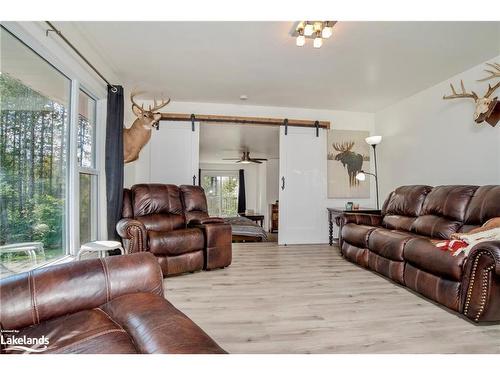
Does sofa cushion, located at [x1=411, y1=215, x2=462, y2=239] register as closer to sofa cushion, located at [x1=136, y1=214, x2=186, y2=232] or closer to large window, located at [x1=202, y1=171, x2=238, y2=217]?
sofa cushion, located at [x1=136, y1=214, x2=186, y2=232]

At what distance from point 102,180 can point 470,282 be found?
144 inches

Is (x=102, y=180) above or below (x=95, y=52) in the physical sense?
below

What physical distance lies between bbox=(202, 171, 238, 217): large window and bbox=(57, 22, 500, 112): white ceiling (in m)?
6.23

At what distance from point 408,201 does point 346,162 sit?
174 cm

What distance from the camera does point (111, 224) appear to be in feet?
10.3

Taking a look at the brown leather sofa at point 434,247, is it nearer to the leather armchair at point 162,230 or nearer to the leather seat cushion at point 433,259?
the leather seat cushion at point 433,259

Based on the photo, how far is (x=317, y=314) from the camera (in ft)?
6.86

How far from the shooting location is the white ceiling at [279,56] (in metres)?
2.48

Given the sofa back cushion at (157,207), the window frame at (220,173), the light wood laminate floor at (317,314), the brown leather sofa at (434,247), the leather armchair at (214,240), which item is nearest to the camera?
the light wood laminate floor at (317,314)

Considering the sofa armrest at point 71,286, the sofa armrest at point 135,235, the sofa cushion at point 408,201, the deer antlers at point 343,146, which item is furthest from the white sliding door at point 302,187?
the sofa armrest at point 71,286

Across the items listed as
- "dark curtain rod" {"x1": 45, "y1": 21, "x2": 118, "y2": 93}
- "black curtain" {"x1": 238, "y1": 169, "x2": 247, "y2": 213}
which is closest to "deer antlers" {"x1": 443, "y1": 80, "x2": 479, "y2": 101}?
"dark curtain rod" {"x1": 45, "y1": 21, "x2": 118, "y2": 93}

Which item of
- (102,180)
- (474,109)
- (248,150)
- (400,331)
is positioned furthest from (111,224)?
(248,150)

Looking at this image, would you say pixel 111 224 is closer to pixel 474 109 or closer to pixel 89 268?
pixel 89 268

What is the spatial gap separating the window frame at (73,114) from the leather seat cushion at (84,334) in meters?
1.44
